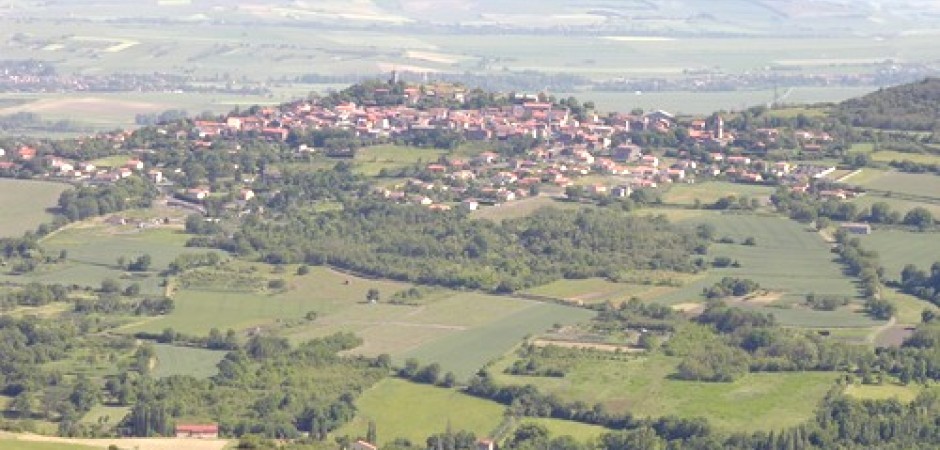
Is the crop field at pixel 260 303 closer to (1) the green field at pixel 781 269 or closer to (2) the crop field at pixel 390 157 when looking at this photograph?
(1) the green field at pixel 781 269

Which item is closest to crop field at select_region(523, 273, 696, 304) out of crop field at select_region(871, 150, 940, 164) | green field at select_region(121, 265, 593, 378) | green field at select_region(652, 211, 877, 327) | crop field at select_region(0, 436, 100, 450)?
green field at select_region(652, 211, 877, 327)

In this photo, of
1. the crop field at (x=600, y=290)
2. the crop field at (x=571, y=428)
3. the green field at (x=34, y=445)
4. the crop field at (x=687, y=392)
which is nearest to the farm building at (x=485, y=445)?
the crop field at (x=571, y=428)

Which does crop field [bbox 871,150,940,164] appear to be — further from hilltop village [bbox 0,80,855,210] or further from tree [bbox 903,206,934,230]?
tree [bbox 903,206,934,230]

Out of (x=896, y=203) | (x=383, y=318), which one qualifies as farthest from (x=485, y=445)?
(x=896, y=203)

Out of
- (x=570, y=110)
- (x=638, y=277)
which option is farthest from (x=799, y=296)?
(x=570, y=110)

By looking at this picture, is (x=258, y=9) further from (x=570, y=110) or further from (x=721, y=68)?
(x=570, y=110)

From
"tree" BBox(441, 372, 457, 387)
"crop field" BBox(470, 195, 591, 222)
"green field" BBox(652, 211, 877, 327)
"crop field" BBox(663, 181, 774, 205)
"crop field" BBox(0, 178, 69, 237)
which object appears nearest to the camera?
"tree" BBox(441, 372, 457, 387)
